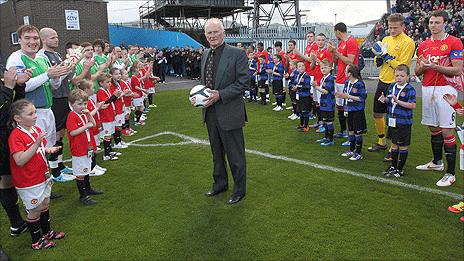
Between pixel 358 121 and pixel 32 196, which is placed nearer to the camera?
pixel 32 196

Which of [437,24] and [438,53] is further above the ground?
[437,24]

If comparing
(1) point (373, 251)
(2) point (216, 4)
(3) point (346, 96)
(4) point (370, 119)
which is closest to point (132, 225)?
(1) point (373, 251)

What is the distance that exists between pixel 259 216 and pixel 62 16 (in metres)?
22.5

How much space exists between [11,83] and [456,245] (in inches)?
198

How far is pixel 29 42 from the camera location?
5043 mm

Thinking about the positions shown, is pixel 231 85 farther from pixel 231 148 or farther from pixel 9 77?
pixel 9 77

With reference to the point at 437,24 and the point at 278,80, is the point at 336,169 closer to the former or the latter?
the point at 437,24

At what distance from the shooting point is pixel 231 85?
15.7ft

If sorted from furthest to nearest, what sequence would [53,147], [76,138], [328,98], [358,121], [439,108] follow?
[328,98], [358,121], [439,108], [76,138], [53,147]

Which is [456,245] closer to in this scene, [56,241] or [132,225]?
[132,225]

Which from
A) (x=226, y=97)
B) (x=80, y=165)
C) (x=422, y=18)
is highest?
(x=422, y=18)

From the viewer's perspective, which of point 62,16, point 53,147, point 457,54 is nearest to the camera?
point 53,147

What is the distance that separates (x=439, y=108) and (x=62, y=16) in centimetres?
2282

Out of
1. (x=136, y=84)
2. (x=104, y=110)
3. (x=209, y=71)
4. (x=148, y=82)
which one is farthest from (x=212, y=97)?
(x=148, y=82)
